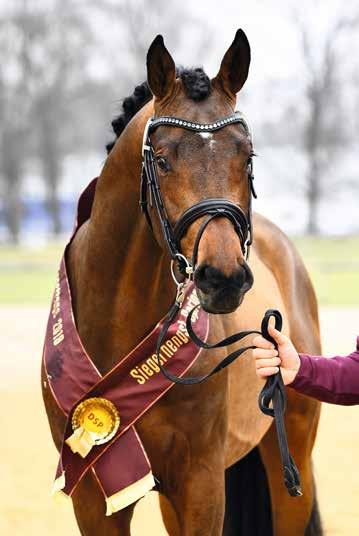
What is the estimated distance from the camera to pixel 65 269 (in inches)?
135

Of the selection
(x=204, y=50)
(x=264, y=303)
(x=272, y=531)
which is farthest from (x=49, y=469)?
(x=204, y=50)

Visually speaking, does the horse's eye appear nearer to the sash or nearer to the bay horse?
the bay horse

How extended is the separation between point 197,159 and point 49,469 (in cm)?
412

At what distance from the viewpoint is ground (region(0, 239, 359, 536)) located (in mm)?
5344

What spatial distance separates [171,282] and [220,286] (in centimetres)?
72

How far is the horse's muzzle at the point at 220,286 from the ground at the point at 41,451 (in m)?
3.00

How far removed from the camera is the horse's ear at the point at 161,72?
9.37ft

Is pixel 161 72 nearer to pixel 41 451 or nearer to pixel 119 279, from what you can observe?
pixel 119 279

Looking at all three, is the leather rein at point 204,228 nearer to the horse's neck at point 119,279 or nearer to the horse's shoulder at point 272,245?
the horse's neck at point 119,279

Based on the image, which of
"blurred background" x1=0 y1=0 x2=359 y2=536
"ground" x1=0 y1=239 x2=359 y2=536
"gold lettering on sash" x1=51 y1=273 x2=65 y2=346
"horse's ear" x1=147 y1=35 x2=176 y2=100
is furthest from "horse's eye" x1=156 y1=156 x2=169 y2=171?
"blurred background" x1=0 y1=0 x2=359 y2=536

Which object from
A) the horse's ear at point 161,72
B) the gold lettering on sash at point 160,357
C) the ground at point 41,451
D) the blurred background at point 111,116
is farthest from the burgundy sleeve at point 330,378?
the blurred background at point 111,116

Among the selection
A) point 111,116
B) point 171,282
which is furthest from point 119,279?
point 111,116

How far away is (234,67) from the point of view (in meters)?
2.94

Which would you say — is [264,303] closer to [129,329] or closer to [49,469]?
[129,329]
